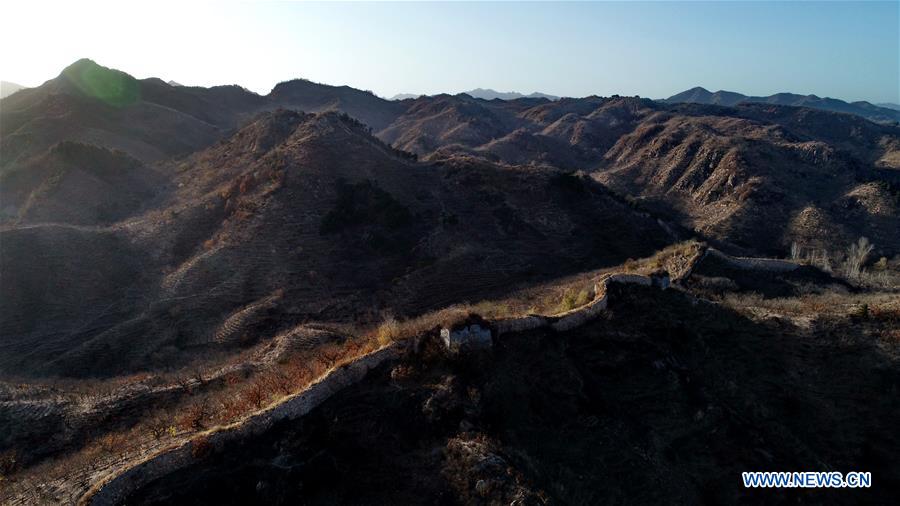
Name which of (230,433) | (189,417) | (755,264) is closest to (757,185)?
(755,264)

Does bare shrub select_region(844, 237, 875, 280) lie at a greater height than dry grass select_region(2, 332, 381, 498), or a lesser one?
lesser

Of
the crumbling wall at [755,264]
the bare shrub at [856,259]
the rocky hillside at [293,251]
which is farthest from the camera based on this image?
the bare shrub at [856,259]

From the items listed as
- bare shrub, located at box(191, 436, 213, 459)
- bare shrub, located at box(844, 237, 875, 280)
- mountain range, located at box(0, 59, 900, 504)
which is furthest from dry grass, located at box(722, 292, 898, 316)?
bare shrub, located at box(191, 436, 213, 459)

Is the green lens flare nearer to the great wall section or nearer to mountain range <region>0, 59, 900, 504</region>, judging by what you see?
mountain range <region>0, 59, 900, 504</region>

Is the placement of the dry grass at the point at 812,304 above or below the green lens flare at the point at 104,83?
below

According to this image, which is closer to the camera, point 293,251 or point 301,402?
point 301,402

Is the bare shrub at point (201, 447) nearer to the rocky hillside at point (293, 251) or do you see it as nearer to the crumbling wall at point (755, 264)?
the rocky hillside at point (293, 251)

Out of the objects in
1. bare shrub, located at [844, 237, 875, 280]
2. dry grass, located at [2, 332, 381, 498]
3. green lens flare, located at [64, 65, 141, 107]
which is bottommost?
bare shrub, located at [844, 237, 875, 280]

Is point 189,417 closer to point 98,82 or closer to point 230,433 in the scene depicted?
point 230,433

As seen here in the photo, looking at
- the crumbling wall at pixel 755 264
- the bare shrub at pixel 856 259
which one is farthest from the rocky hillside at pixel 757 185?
the crumbling wall at pixel 755 264

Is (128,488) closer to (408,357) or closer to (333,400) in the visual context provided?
(333,400)

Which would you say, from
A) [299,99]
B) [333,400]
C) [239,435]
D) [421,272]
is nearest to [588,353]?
[333,400]

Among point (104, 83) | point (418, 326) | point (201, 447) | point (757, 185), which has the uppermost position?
point (104, 83)
